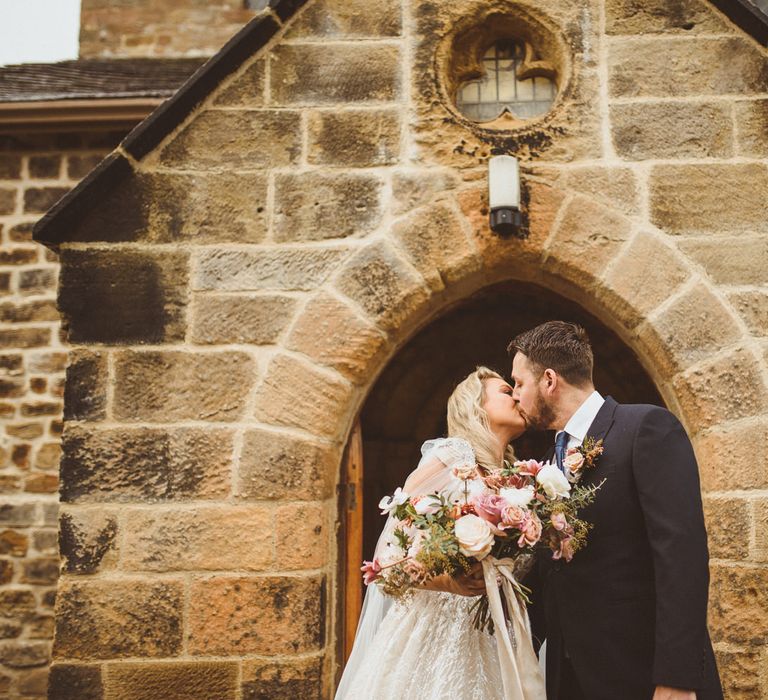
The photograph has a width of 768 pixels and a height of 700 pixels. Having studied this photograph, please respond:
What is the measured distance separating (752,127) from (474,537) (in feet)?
7.16

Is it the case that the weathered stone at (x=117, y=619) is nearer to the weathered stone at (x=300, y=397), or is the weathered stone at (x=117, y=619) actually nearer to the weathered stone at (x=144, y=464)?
the weathered stone at (x=144, y=464)

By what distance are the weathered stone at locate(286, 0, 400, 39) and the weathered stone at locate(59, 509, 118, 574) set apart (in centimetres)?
221

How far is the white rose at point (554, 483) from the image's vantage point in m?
2.12

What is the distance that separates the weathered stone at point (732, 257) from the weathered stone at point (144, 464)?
2024 mm

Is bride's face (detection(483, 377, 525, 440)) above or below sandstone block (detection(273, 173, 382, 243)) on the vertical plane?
below

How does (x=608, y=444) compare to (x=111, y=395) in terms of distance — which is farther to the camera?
(x=111, y=395)

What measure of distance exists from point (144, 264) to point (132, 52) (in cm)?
463

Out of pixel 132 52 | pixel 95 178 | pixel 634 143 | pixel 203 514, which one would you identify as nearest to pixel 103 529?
pixel 203 514

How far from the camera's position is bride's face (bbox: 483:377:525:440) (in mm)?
3150

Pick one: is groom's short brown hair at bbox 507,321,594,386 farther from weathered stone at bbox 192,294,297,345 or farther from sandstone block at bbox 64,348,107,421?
sandstone block at bbox 64,348,107,421

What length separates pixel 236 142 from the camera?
10.8 ft

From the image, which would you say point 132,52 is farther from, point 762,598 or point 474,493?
point 762,598

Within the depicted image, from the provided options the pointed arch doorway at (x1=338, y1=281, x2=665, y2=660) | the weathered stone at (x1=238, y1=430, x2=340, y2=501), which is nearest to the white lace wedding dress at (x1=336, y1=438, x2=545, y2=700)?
the weathered stone at (x1=238, y1=430, x2=340, y2=501)

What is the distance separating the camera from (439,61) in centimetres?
332
